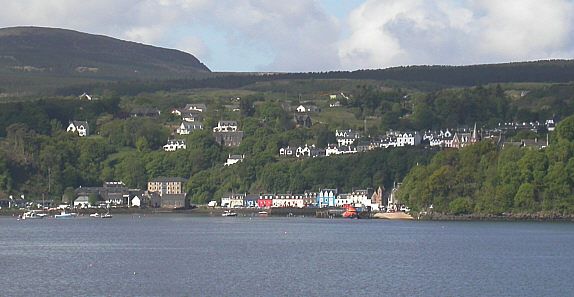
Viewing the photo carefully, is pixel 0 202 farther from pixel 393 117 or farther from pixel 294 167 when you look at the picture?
pixel 393 117

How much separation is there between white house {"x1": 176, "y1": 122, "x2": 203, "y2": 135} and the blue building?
39.0 meters

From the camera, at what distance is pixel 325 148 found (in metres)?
160

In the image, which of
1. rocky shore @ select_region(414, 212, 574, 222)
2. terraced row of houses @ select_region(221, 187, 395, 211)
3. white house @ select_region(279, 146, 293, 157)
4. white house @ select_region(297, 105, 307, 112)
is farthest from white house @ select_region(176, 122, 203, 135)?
rocky shore @ select_region(414, 212, 574, 222)

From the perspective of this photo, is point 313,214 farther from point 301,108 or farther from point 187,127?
point 301,108

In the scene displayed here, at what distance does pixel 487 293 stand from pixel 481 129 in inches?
4499

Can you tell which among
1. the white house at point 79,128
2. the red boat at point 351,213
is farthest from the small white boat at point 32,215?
the white house at point 79,128

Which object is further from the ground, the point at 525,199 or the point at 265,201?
the point at 265,201

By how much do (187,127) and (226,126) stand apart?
17.4 ft

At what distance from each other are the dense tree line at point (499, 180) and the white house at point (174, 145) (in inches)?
2333

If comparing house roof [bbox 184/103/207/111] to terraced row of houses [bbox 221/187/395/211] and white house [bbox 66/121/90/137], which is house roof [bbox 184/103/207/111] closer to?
white house [bbox 66/121/90/137]

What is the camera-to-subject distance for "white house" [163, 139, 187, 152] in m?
166

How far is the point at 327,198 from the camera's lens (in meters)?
140

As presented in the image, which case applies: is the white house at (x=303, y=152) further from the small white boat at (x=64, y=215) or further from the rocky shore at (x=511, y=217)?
the rocky shore at (x=511, y=217)

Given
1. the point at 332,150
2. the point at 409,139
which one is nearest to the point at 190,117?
the point at 332,150
